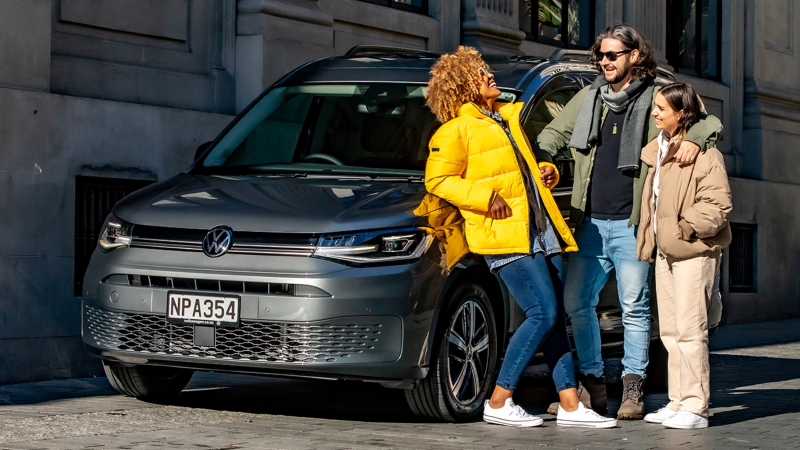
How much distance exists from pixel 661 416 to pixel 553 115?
6.38 feet

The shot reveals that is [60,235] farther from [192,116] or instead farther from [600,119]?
[600,119]

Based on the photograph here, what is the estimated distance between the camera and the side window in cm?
733

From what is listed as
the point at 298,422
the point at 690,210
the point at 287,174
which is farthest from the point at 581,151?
the point at 298,422

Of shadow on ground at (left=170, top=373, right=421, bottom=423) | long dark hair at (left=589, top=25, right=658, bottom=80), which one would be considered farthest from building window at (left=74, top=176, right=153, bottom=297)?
long dark hair at (left=589, top=25, right=658, bottom=80)

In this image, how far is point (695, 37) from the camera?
1956cm

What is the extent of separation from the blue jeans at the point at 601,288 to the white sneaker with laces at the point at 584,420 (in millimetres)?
463

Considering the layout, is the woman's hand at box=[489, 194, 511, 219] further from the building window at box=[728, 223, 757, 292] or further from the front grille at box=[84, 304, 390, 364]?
the building window at box=[728, 223, 757, 292]

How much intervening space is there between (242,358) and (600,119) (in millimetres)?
2410

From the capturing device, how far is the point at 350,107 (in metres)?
7.61

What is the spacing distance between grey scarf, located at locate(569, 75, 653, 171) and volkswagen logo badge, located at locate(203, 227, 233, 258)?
6.52 feet

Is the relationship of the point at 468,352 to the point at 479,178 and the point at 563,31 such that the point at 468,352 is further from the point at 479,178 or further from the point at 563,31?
the point at 563,31

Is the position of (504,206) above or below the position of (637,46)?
below

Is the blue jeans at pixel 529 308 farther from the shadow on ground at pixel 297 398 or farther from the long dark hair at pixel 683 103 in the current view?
the long dark hair at pixel 683 103

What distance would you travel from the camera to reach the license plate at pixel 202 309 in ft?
20.2
